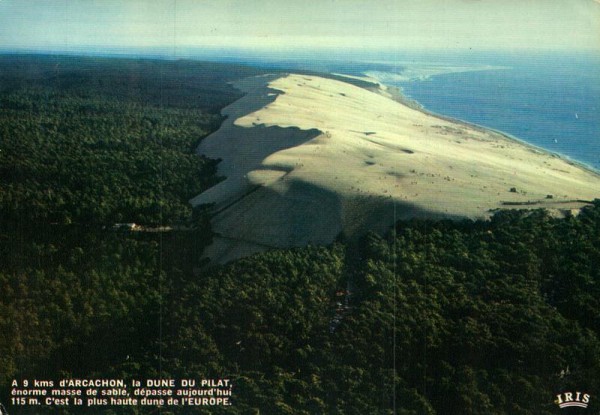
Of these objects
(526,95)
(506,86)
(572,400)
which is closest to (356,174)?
(526,95)

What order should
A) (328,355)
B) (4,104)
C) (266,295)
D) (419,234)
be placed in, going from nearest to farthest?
(328,355) → (266,295) → (419,234) → (4,104)

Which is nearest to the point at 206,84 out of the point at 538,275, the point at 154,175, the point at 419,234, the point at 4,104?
the point at 4,104

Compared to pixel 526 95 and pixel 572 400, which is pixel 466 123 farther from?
pixel 572 400

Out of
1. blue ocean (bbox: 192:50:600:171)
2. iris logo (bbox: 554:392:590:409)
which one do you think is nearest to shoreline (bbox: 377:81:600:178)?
blue ocean (bbox: 192:50:600:171)

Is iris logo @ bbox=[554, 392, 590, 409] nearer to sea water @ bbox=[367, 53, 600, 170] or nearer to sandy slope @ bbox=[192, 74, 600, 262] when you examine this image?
sandy slope @ bbox=[192, 74, 600, 262]

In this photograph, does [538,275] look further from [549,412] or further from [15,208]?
[15,208]
